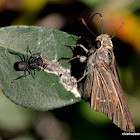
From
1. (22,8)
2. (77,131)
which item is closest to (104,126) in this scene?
(77,131)

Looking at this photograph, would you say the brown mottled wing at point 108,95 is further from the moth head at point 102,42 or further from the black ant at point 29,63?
the black ant at point 29,63

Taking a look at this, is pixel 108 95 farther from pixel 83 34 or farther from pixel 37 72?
pixel 83 34

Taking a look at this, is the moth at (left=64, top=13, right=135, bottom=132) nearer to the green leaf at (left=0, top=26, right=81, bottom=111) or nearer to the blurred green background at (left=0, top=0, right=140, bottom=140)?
the green leaf at (left=0, top=26, right=81, bottom=111)

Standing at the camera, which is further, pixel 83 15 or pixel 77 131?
pixel 83 15

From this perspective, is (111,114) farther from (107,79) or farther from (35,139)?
(35,139)

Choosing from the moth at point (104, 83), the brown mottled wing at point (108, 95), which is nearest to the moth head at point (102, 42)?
the moth at point (104, 83)

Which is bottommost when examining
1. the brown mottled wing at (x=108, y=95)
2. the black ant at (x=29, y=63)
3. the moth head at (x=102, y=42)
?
the brown mottled wing at (x=108, y=95)

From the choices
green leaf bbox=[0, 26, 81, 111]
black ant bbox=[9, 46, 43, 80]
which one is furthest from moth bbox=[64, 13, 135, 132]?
black ant bbox=[9, 46, 43, 80]

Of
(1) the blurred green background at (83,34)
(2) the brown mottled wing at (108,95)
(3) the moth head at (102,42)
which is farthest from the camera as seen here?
(1) the blurred green background at (83,34)
